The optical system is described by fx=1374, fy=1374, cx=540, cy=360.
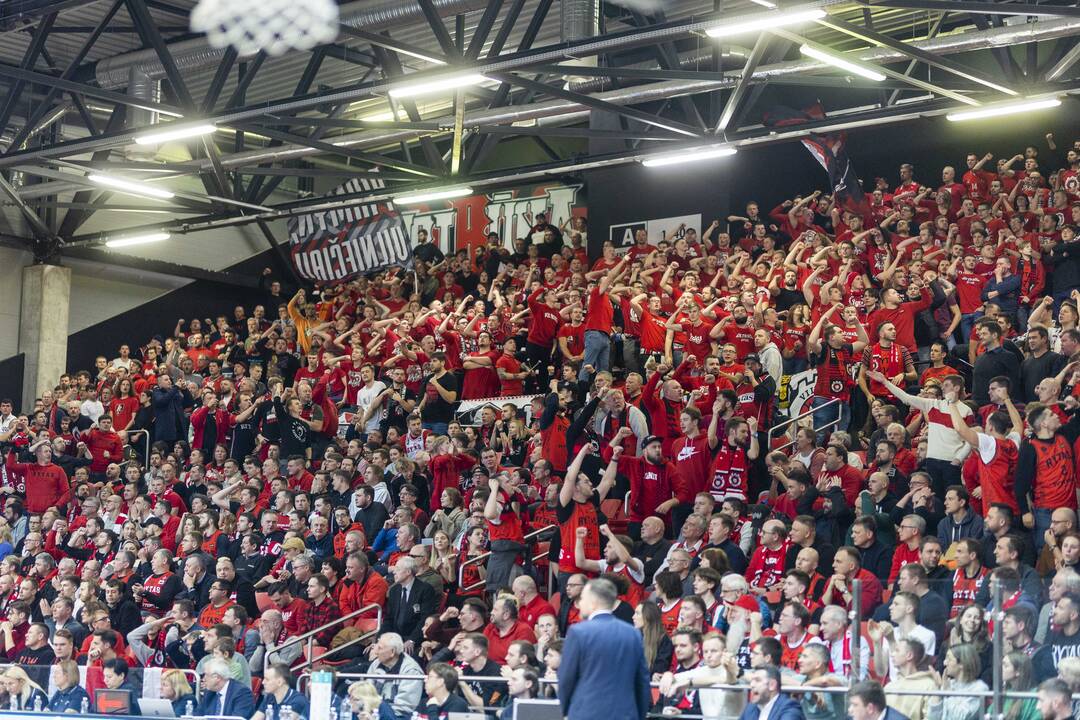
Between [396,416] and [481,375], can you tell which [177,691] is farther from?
[481,375]

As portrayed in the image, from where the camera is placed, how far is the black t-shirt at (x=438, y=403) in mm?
16406

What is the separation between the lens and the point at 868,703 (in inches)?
261

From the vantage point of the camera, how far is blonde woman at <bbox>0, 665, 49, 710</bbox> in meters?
9.98

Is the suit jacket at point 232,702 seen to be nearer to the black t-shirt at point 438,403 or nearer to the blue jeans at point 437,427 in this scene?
the blue jeans at point 437,427

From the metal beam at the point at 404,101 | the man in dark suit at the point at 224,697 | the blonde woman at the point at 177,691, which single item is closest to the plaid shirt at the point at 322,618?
the man in dark suit at the point at 224,697

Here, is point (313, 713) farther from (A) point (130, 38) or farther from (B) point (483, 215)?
(B) point (483, 215)

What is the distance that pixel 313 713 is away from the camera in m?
8.85

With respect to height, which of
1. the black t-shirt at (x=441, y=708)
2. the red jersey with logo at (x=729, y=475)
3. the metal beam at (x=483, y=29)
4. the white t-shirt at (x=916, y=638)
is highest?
the metal beam at (x=483, y=29)

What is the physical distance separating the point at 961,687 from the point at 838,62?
7290 millimetres

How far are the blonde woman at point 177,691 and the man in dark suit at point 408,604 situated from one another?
216 centimetres

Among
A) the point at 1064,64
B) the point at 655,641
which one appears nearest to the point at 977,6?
the point at 1064,64

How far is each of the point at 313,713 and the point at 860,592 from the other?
12.3 ft

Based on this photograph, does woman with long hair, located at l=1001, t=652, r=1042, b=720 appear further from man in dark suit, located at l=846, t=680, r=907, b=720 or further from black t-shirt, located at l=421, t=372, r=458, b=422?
black t-shirt, located at l=421, t=372, r=458, b=422

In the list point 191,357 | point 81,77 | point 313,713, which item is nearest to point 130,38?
point 81,77
